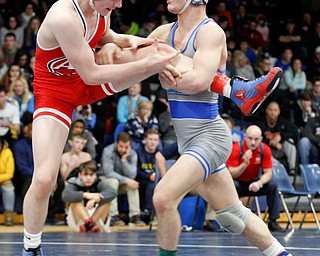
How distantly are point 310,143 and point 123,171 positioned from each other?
3.22 meters

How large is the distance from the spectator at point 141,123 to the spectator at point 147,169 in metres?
0.20

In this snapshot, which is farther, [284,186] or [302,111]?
[302,111]

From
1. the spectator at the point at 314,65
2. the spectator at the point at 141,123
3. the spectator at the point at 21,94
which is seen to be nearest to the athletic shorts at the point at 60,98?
the spectator at the point at 21,94

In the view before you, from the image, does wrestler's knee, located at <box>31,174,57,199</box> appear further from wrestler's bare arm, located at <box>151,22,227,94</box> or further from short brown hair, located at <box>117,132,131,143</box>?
short brown hair, located at <box>117,132,131,143</box>

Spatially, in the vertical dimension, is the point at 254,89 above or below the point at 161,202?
above

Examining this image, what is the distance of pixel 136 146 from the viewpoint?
12617 mm

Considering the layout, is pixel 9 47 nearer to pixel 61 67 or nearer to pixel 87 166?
pixel 87 166

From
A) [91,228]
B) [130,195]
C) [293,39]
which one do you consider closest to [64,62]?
[91,228]

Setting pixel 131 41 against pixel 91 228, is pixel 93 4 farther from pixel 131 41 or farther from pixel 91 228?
pixel 91 228

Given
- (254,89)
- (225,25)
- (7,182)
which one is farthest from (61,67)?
(225,25)

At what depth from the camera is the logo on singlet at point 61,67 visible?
5936 millimetres

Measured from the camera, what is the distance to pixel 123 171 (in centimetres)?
1220

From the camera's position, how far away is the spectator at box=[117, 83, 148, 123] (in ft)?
43.3

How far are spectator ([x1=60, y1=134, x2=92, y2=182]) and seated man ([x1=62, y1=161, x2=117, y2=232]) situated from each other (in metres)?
0.60
